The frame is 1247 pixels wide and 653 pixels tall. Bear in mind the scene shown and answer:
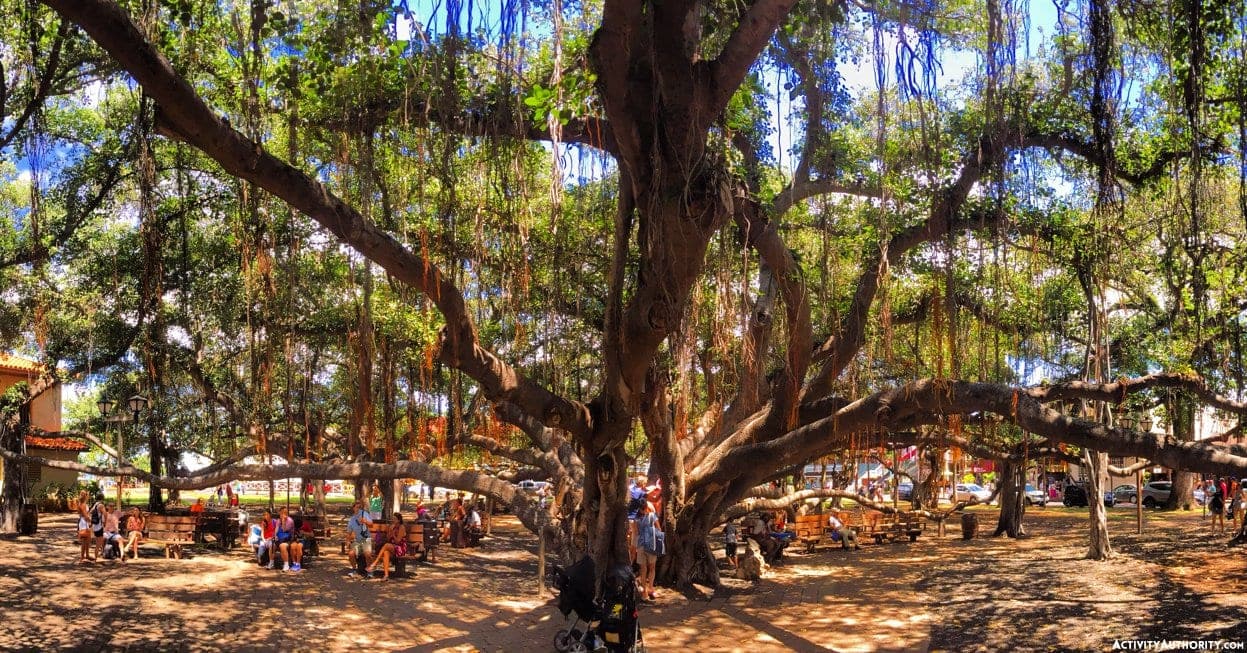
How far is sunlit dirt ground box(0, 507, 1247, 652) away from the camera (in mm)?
8461

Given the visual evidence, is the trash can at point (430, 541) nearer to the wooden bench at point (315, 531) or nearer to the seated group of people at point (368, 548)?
the wooden bench at point (315, 531)

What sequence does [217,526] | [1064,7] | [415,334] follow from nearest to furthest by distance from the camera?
[1064,7] < [415,334] < [217,526]

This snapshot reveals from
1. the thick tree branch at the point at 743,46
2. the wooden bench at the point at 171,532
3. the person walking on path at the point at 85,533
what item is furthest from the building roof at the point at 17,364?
the thick tree branch at the point at 743,46

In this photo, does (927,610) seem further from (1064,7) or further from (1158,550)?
(1064,7)

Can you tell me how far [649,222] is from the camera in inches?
215

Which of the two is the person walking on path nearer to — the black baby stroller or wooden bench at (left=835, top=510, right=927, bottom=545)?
the black baby stroller

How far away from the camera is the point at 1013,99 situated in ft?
19.7

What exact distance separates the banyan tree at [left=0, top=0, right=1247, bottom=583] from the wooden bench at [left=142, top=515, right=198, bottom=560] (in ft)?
5.05

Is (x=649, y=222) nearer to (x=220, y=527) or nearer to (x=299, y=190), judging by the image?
(x=299, y=190)

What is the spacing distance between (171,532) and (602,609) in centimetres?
926

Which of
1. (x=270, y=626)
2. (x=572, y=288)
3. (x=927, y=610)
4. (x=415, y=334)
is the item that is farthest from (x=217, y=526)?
(x=927, y=610)

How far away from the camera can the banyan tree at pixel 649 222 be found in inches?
216

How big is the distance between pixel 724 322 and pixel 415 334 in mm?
8043

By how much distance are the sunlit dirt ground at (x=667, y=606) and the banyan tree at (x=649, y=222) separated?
115 cm
